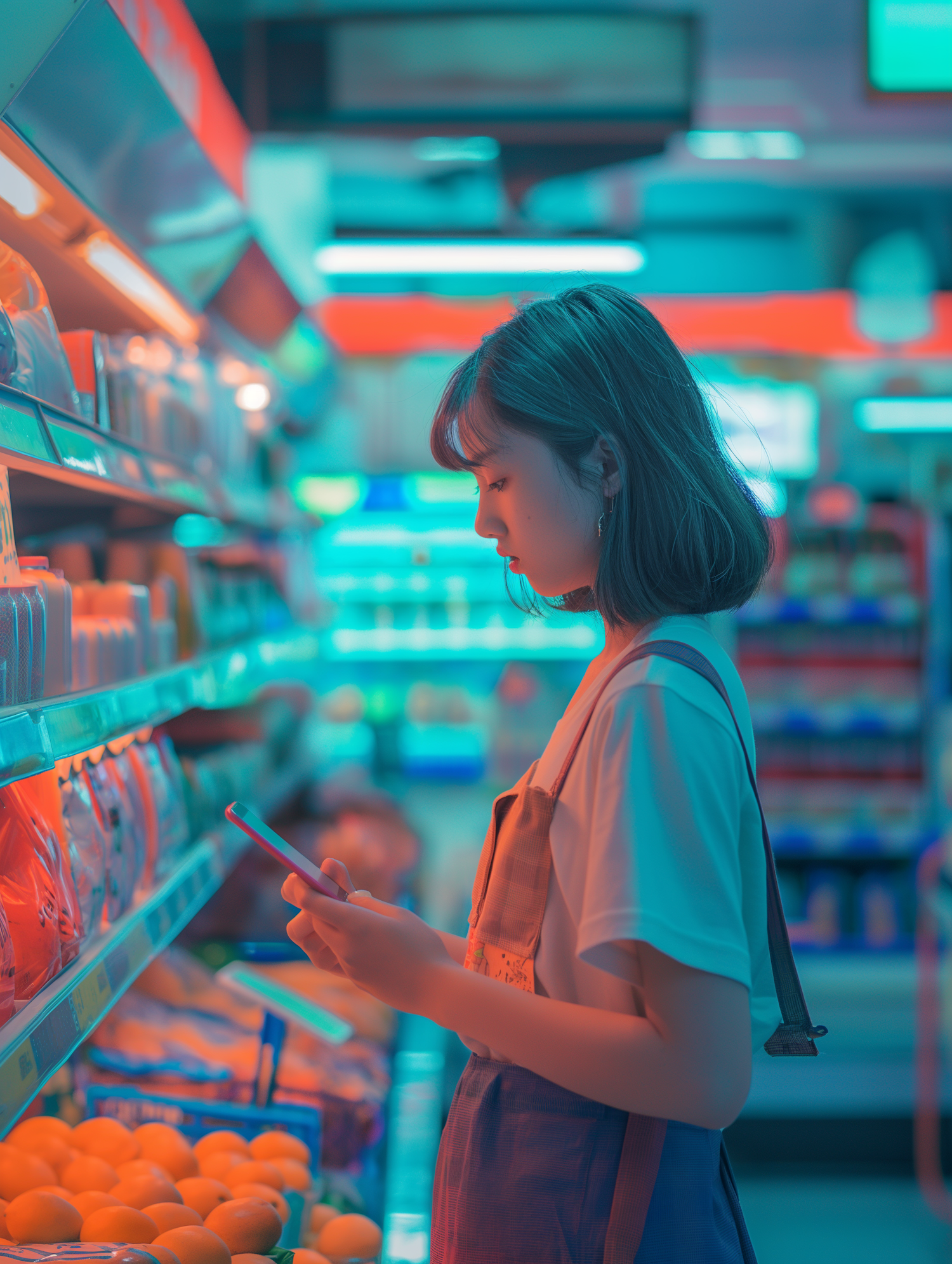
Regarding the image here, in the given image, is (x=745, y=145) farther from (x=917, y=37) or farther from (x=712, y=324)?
(x=917, y=37)

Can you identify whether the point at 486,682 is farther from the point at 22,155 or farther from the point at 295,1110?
the point at 22,155

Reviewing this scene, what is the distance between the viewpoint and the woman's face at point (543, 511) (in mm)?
1047

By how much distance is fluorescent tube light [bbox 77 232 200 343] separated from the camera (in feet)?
6.10

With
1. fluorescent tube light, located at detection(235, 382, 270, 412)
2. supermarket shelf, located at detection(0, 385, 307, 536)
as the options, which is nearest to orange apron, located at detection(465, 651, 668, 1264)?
supermarket shelf, located at detection(0, 385, 307, 536)

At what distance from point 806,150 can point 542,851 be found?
5257 mm

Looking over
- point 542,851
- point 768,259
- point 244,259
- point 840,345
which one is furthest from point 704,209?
point 542,851

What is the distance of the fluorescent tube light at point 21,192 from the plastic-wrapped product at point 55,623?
603 millimetres

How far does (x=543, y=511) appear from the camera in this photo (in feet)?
3.47

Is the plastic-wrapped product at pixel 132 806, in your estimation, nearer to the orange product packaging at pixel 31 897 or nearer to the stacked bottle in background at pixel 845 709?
the orange product packaging at pixel 31 897

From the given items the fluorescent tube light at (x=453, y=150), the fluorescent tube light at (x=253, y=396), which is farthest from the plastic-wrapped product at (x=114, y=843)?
the fluorescent tube light at (x=453, y=150)

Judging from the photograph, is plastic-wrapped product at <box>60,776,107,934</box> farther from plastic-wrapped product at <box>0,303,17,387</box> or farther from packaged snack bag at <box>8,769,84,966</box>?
plastic-wrapped product at <box>0,303,17,387</box>

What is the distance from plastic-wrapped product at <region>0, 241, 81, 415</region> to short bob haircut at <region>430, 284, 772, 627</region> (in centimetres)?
60

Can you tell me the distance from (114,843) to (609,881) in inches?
37.4

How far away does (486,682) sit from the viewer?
5461 mm
